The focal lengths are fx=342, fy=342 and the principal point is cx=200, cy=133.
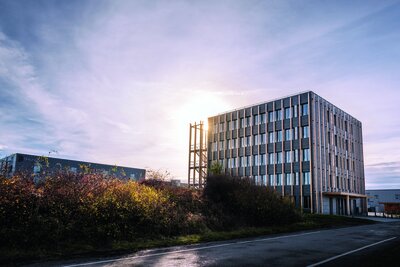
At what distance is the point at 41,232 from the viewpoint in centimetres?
1043

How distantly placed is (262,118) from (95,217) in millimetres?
44004

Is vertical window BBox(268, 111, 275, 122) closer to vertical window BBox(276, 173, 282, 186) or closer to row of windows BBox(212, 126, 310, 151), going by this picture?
row of windows BBox(212, 126, 310, 151)

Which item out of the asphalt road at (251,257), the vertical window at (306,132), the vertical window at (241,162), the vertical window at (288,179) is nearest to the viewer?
the asphalt road at (251,257)

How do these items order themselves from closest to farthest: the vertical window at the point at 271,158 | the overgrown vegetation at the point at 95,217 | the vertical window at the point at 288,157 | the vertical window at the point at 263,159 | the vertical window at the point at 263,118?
the overgrown vegetation at the point at 95,217 → the vertical window at the point at 288,157 → the vertical window at the point at 271,158 → the vertical window at the point at 263,159 → the vertical window at the point at 263,118

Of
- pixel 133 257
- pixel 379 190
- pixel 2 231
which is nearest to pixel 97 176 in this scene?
pixel 2 231

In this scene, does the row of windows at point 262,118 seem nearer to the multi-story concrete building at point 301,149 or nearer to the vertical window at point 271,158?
the multi-story concrete building at point 301,149

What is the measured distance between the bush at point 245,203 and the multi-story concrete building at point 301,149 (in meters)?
20.8

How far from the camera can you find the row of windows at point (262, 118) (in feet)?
160

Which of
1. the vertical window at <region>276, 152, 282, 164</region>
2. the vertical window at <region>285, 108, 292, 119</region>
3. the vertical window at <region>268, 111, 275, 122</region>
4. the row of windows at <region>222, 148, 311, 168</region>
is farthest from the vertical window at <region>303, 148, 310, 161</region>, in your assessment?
the vertical window at <region>268, 111, 275, 122</region>

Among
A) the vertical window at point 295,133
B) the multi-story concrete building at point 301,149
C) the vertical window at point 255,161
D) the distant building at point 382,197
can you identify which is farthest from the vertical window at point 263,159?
the distant building at point 382,197

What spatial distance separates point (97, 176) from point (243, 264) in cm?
832

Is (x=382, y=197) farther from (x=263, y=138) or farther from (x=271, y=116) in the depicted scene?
(x=271, y=116)

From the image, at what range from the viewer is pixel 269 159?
169ft

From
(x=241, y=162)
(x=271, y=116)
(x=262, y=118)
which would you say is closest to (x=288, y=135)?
(x=271, y=116)
